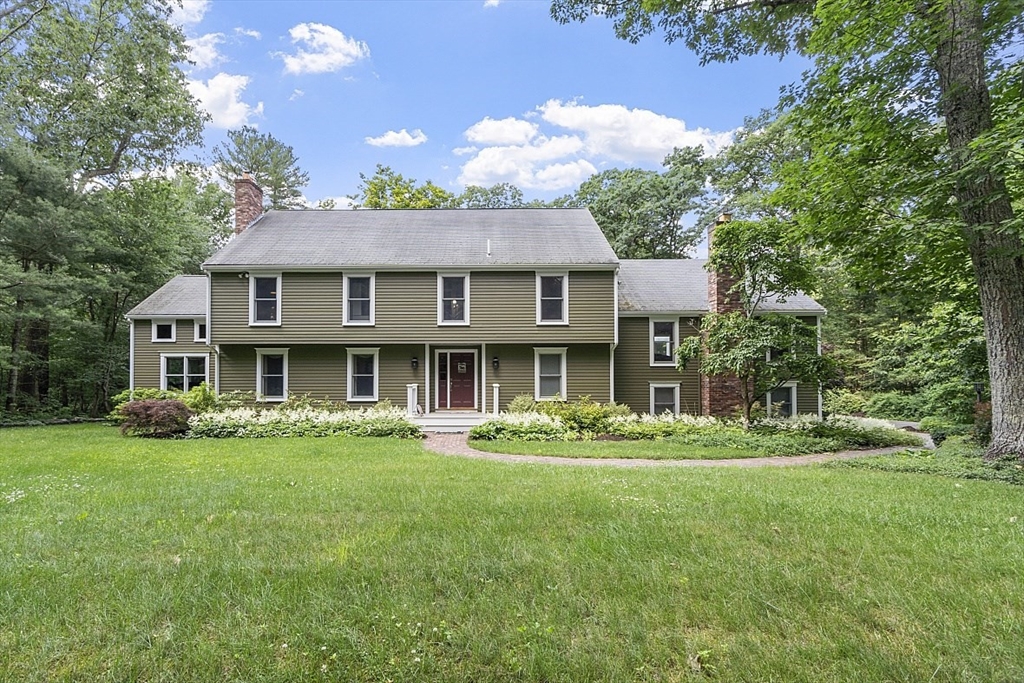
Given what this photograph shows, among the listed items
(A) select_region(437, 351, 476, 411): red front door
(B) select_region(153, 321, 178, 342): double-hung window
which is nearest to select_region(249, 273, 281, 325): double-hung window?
(B) select_region(153, 321, 178, 342): double-hung window

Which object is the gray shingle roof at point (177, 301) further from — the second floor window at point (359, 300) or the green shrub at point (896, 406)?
the green shrub at point (896, 406)

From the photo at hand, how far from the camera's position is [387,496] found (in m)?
5.44

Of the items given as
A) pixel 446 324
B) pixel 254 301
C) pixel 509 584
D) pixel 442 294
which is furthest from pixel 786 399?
pixel 254 301

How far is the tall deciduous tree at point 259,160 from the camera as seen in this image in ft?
118

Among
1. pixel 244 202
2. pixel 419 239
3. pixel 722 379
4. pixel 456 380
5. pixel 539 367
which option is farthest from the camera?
pixel 244 202

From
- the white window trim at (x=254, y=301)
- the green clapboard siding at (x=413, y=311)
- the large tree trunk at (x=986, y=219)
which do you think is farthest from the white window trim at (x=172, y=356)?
the large tree trunk at (x=986, y=219)

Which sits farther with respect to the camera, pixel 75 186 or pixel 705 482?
pixel 75 186

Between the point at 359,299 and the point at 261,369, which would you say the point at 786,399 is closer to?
the point at 359,299

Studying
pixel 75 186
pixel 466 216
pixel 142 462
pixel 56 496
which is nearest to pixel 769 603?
pixel 56 496

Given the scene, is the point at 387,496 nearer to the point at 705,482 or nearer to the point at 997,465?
the point at 705,482

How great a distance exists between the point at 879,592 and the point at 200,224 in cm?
3186

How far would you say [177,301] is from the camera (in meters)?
18.2

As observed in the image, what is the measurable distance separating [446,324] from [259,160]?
29724 millimetres

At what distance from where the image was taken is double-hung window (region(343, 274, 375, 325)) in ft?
49.7
